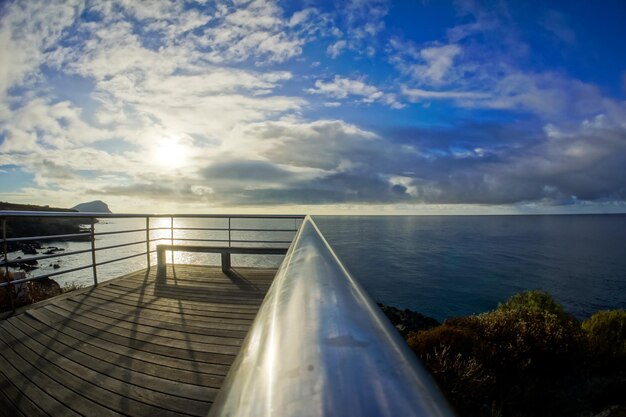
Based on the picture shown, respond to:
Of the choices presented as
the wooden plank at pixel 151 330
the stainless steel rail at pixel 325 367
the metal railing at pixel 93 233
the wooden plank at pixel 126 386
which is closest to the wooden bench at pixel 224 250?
the metal railing at pixel 93 233

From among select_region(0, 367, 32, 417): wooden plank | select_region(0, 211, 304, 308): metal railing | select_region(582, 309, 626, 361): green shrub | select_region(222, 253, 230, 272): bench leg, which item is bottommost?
select_region(582, 309, 626, 361): green shrub

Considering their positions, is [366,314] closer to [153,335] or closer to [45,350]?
[153,335]

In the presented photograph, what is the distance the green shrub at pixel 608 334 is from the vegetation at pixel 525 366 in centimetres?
Result: 2

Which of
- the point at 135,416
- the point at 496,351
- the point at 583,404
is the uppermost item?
the point at 135,416

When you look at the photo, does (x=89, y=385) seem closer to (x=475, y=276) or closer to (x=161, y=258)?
(x=161, y=258)

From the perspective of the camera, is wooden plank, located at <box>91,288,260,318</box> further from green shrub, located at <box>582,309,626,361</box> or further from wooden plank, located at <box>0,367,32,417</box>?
green shrub, located at <box>582,309,626,361</box>

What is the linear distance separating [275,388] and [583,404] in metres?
5.87

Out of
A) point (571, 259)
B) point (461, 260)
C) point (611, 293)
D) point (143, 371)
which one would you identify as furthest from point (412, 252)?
point (143, 371)

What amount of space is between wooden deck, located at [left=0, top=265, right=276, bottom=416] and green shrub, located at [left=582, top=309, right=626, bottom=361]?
6.13 meters

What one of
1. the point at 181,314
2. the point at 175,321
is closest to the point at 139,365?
the point at 175,321

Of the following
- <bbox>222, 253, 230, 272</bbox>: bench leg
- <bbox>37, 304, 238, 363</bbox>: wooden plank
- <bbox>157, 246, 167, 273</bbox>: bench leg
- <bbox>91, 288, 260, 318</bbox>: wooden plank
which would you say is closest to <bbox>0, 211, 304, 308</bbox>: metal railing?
<bbox>157, 246, 167, 273</bbox>: bench leg

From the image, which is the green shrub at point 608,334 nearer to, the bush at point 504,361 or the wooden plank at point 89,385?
the bush at point 504,361

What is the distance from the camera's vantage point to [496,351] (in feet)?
15.4

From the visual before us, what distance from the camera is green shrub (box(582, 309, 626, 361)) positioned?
530cm
